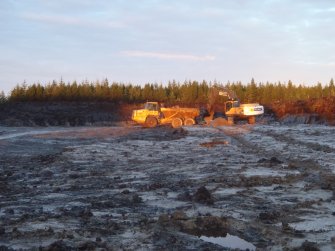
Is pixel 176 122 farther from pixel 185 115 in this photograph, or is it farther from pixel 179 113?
pixel 185 115

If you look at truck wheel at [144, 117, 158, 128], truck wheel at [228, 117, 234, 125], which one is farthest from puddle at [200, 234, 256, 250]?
truck wheel at [228, 117, 234, 125]

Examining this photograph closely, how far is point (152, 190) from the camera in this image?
32.8 ft

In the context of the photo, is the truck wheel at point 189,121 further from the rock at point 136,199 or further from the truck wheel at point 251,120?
the rock at point 136,199

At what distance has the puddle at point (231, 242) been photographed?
596cm

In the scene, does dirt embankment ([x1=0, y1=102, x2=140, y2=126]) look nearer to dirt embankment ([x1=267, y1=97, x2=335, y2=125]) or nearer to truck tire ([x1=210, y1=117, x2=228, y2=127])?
truck tire ([x1=210, y1=117, x2=228, y2=127])

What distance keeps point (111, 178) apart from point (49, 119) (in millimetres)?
45409

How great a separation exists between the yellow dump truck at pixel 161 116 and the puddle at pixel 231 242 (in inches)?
1265

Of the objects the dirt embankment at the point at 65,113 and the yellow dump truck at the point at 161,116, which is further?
the dirt embankment at the point at 65,113

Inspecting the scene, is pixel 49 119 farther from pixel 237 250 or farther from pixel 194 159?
pixel 237 250

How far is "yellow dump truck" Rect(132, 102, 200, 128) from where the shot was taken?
38.7 metres

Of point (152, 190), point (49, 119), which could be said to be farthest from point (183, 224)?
point (49, 119)

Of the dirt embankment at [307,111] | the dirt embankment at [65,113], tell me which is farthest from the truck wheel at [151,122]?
the dirt embankment at [65,113]

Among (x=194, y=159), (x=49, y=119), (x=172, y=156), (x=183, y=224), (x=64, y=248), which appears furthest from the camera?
(x=49, y=119)

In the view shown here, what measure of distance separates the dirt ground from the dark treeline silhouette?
4834cm
